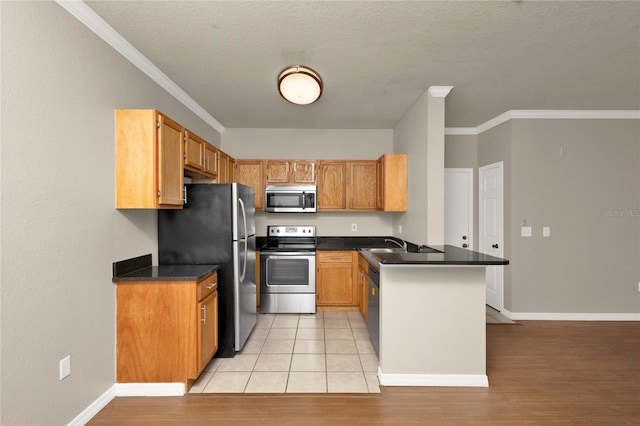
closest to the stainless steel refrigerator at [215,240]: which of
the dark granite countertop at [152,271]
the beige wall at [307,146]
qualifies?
the dark granite countertop at [152,271]

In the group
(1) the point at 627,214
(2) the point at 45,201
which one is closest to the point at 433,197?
(1) the point at 627,214

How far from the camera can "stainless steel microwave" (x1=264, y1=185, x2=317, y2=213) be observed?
4488mm

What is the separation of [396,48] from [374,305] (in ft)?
7.31

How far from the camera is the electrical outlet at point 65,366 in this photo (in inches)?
72.9

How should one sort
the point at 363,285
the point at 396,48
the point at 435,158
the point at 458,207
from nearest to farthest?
the point at 396,48, the point at 435,158, the point at 363,285, the point at 458,207

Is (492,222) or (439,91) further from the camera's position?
(492,222)

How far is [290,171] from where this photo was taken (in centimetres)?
456

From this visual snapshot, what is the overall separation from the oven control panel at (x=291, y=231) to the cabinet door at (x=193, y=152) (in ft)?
6.21

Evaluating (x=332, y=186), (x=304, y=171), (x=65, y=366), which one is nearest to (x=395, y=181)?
(x=332, y=186)

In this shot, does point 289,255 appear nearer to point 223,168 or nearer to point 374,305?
point 223,168

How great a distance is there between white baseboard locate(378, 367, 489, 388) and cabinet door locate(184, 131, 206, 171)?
8.22 ft

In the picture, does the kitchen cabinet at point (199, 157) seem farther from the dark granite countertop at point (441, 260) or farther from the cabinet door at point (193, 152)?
the dark granite countertop at point (441, 260)

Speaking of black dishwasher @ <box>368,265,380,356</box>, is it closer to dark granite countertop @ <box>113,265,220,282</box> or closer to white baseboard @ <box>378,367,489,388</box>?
white baseboard @ <box>378,367,489,388</box>

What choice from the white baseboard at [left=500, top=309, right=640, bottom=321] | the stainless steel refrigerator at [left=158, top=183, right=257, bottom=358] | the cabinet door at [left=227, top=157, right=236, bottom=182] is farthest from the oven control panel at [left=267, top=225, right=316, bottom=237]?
the white baseboard at [left=500, top=309, right=640, bottom=321]
